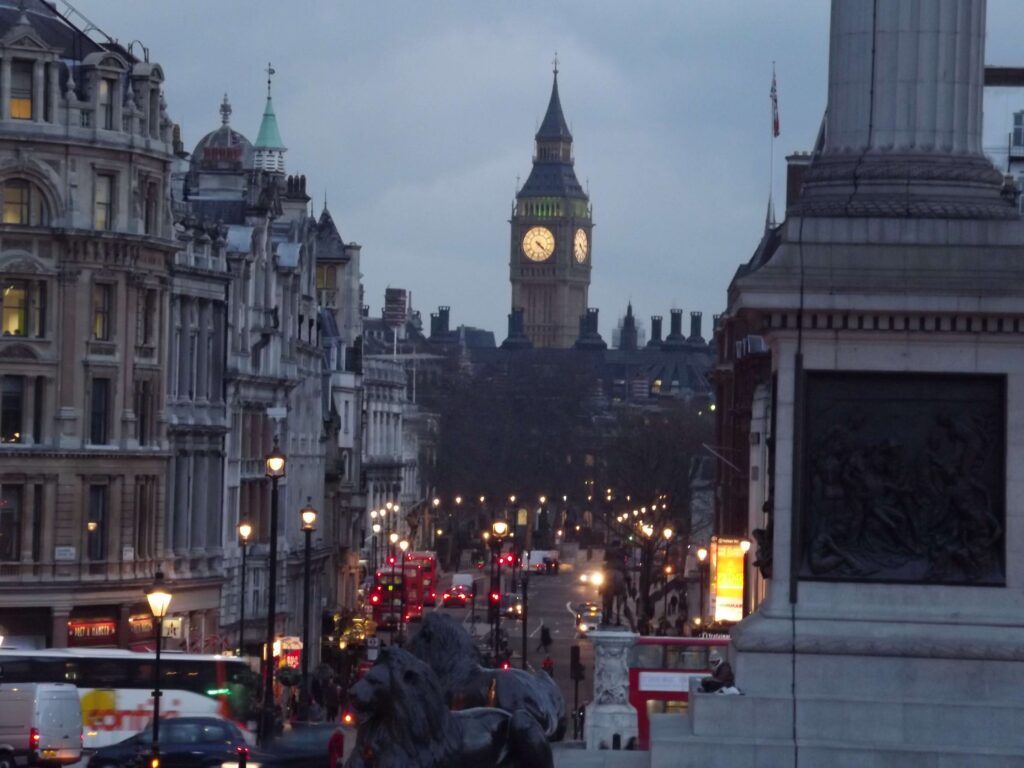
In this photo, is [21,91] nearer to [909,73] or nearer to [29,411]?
[29,411]

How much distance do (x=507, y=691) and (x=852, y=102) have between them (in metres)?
9.48

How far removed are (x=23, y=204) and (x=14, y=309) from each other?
2.15 metres

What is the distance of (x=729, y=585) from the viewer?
251 feet

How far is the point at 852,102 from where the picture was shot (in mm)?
32062

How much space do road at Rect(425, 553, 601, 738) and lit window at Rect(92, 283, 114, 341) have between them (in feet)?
43.0

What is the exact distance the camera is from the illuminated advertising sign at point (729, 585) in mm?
75562

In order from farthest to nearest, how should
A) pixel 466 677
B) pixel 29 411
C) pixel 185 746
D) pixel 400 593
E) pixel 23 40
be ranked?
pixel 400 593, pixel 29 411, pixel 23 40, pixel 185 746, pixel 466 677

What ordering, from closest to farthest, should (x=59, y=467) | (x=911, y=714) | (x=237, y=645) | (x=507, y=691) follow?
(x=507, y=691)
(x=911, y=714)
(x=59, y=467)
(x=237, y=645)

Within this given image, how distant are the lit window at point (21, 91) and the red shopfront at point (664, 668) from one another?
20.0 metres

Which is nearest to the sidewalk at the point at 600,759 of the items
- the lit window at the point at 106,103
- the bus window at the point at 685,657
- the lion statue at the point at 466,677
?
the lion statue at the point at 466,677

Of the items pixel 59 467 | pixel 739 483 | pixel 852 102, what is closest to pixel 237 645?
pixel 59 467

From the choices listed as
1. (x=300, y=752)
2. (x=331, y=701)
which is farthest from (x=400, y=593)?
(x=300, y=752)

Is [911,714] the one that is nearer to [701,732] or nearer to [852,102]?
[701,732]

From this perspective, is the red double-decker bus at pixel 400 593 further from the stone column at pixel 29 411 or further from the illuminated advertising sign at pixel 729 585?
the stone column at pixel 29 411
